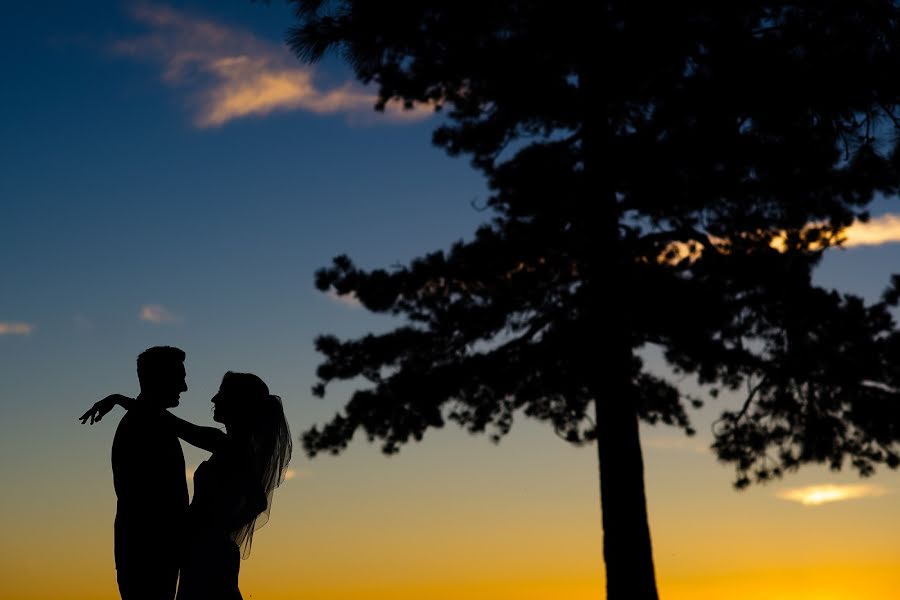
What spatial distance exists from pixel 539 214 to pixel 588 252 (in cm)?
80

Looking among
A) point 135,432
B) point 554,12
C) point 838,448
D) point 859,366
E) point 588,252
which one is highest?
point 554,12

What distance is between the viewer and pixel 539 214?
12.6 meters

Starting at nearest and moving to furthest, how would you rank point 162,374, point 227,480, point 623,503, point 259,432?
point 162,374, point 227,480, point 259,432, point 623,503

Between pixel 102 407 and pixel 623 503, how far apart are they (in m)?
8.23

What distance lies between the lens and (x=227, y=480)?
5410 millimetres

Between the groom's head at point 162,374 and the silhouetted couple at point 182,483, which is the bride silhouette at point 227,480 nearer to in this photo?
the silhouetted couple at point 182,483

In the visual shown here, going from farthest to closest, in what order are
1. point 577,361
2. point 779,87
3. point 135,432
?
point 577,361
point 779,87
point 135,432

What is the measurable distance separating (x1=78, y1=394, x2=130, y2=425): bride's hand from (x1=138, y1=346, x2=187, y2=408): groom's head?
16cm

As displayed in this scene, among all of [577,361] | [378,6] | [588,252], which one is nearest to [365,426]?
[577,361]

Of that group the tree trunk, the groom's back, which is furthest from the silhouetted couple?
the tree trunk

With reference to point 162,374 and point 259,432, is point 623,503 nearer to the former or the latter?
point 259,432

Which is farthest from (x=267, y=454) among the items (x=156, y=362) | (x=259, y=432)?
(x=156, y=362)

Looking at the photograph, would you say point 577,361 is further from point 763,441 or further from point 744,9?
point 744,9

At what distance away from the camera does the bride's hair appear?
5.49 metres
